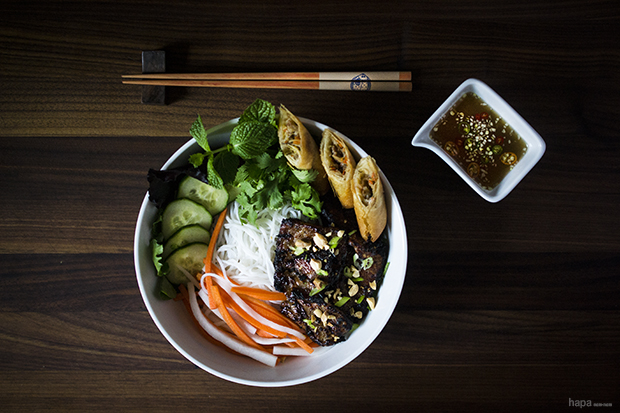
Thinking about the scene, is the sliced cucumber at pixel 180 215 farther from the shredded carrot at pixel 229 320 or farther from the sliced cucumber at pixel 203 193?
the shredded carrot at pixel 229 320

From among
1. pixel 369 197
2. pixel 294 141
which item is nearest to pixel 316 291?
pixel 369 197

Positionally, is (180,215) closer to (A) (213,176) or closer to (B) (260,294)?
(A) (213,176)

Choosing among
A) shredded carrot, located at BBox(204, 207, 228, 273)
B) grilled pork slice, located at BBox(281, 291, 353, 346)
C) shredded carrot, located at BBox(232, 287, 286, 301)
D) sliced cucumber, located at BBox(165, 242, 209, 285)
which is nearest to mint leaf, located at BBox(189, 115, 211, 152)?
shredded carrot, located at BBox(204, 207, 228, 273)

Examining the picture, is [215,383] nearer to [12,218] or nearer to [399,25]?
[12,218]

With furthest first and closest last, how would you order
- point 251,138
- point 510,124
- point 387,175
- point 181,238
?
point 387,175 < point 510,124 < point 181,238 < point 251,138

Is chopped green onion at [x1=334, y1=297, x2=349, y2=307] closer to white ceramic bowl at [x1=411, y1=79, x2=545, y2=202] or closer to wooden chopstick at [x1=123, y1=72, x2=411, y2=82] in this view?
white ceramic bowl at [x1=411, y1=79, x2=545, y2=202]

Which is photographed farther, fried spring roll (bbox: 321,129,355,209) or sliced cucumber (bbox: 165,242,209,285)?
sliced cucumber (bbox: 165,242,209,285)
